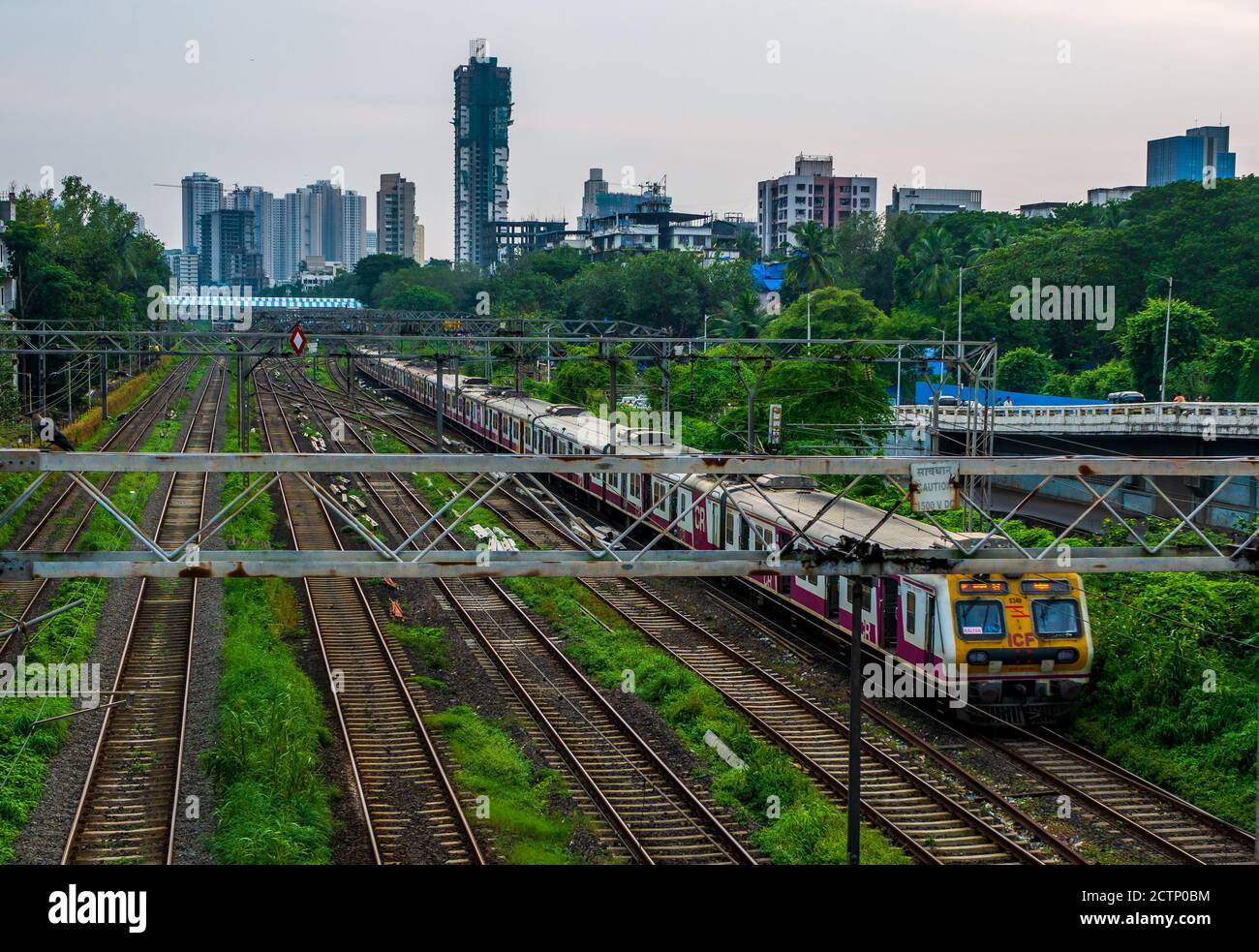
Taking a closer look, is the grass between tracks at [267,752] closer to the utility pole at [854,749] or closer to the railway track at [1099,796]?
the utility pole at [854,749]

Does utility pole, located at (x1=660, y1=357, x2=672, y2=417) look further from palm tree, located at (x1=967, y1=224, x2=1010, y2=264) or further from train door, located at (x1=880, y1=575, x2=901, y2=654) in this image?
palm tree, located at (x1=967, y1=224, x2=1010, y2=264)

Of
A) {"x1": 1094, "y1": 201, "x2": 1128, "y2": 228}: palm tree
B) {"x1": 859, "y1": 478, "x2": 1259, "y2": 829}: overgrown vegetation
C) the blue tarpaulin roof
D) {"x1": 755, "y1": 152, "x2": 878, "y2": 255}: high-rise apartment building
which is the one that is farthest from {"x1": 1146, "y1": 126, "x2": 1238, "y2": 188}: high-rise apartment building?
{"x1": 859, "y1": 478, "x2": 1259, "y2": 829}: overgrown vegetation

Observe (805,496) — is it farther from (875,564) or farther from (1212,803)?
(875,564)

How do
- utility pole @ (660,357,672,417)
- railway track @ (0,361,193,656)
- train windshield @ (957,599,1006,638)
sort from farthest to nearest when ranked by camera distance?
utility pole @ (660,357,672,417) < railway track @ (0,361,193,656) < train windshield @ (957,599,1006,638)

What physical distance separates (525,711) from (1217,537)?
1421 centimetres

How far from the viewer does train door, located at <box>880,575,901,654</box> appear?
18.8 meters

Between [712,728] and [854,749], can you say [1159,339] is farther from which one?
[854,749]

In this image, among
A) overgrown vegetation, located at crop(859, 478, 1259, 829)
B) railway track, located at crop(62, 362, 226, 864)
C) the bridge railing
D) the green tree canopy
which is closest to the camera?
railway track, located at crop(62, 362, 226, 864)

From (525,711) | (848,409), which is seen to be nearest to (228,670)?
(525,711)

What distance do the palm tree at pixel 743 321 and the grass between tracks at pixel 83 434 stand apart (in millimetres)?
27034

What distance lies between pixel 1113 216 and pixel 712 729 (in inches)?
2355

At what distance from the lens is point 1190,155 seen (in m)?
167

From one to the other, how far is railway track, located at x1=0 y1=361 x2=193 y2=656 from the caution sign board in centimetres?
823

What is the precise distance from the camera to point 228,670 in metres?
19.1
